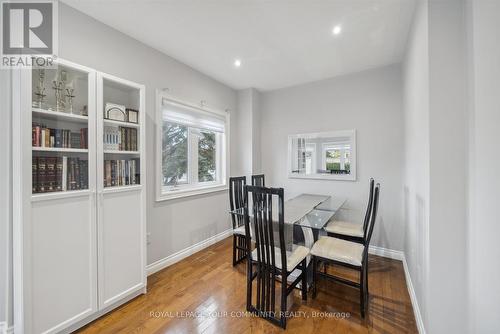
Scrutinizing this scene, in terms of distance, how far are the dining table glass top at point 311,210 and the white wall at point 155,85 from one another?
79 cm

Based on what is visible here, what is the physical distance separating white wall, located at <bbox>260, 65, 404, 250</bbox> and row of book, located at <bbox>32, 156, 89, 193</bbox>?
2.86m

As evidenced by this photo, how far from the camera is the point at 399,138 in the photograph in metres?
2.79

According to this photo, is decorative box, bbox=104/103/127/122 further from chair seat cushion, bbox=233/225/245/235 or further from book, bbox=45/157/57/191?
chair seat cushion, bbox=233/225/245/235

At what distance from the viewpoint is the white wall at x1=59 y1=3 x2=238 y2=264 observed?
188 cm

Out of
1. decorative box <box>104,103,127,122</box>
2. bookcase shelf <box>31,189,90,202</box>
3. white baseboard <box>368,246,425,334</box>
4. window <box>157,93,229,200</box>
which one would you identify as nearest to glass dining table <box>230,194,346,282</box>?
white baseboard <box>368,246,425,334</box>

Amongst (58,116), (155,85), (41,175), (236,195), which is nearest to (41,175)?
(41,175)

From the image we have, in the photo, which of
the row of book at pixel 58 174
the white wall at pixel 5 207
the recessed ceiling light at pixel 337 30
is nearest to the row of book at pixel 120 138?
the row of book at pixel 58 174

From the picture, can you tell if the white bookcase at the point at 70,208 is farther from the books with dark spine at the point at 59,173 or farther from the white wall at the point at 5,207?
the white wall at the point at 5,207

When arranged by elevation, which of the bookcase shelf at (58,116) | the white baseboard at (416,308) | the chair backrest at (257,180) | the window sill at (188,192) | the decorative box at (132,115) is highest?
the decorative box at (132,115)

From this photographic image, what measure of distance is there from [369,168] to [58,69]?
361cm

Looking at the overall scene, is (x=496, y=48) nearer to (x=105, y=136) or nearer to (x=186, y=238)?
(x=105, y=136)

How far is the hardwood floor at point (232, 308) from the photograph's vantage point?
166cm

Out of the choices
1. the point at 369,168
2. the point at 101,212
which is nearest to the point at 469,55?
the point at 369,168

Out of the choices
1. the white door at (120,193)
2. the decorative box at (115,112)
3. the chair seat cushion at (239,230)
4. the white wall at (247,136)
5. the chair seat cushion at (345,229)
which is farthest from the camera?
A: the white wall at (247,136)
